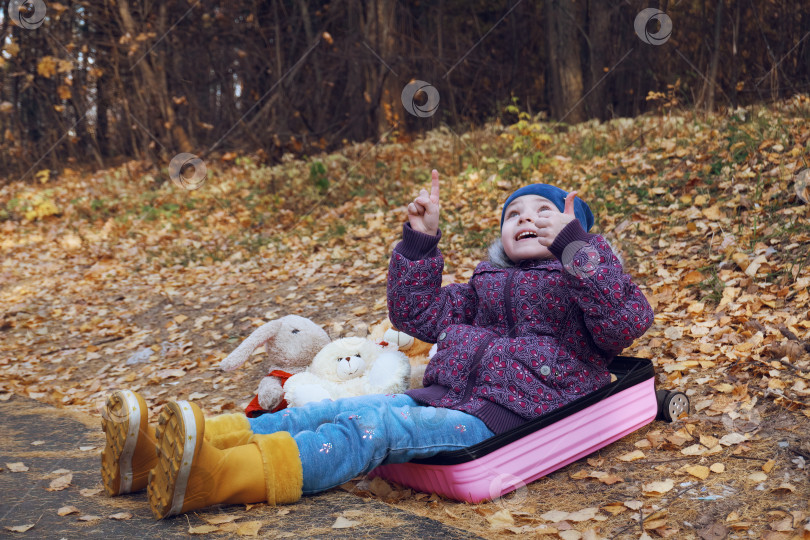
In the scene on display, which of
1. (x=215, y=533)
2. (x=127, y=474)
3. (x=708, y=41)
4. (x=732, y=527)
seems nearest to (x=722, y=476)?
(x=732, y=527)

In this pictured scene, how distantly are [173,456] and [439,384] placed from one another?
1.06 m

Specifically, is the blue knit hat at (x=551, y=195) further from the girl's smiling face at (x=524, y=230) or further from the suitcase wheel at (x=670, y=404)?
the suitcase wheel at (x=670, y=404)

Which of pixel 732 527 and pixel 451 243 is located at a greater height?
pixel 451 243

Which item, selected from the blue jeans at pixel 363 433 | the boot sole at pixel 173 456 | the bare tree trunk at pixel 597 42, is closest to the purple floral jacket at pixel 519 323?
the blue jeans at pixel 363 433

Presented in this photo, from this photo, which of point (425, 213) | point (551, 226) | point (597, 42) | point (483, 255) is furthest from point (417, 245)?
point (597, 42)

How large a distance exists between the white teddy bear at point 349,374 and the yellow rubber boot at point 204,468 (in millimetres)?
657

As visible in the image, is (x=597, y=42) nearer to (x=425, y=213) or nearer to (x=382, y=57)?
(x=382, y=57)

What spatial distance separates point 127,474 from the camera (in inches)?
92.7

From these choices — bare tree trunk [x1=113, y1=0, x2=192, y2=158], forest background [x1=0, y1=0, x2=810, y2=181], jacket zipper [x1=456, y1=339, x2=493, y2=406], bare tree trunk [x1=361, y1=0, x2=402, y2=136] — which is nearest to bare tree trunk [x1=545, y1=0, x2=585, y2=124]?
forest background [x1=0, y1=0, x2=810, y2=181]

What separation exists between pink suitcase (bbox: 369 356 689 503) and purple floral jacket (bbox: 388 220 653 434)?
58 mm

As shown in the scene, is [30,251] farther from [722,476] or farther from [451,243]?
[722,476]

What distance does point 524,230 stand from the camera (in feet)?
9.41

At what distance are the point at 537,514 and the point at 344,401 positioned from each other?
0.80m

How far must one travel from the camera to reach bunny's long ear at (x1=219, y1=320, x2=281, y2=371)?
3.05 metres
